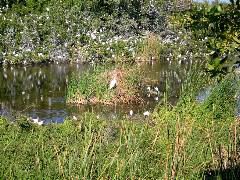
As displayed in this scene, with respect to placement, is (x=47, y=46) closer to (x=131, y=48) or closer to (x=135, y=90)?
(x=131, y=48)

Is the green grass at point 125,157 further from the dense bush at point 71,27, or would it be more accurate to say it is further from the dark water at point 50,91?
the dense bush at point 71,27

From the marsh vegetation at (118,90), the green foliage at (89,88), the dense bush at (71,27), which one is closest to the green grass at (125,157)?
the marsh vegetation at (118,90)

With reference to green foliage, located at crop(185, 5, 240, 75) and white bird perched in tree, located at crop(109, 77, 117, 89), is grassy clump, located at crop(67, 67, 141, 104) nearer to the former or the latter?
white bird perched in tree, located at crop(109, 77, 117, 89)

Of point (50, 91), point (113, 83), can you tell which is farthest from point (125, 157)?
point (50, 91)

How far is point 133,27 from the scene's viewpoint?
23.6 metres

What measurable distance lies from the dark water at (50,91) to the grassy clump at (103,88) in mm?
288

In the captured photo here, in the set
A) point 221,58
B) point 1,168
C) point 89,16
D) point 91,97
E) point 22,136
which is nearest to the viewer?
point 221,58

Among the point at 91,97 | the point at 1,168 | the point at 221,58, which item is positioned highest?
the point at 221,58

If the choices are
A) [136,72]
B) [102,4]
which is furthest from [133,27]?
[136,72]

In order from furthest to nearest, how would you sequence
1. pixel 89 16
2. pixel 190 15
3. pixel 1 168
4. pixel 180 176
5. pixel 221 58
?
pixel 89 16 → pixel 1 168 → pixel 180 176 → pixel 190 15 → pixel 221 58

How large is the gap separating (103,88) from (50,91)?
7.61 feet

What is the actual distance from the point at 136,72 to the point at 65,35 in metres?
8.12

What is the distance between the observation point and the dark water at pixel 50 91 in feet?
42.5

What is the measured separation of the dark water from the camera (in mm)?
12953
